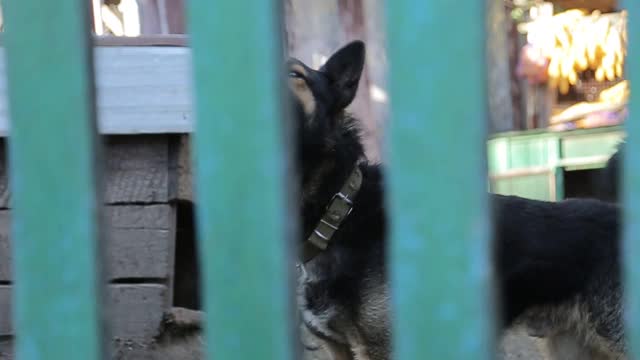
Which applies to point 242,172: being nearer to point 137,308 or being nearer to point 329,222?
point 329,222

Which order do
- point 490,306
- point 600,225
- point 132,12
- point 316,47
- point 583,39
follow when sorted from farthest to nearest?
1. point 583,39
2. point 316,47
3. point 132,12
4. point 600,225
5. point 490,306

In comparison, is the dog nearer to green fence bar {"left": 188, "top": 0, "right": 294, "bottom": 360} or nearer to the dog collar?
the dog collar

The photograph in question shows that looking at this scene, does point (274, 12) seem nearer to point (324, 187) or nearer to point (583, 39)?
point (324, 187)

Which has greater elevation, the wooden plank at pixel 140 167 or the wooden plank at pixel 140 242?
the wooden plank at pixel 140 167

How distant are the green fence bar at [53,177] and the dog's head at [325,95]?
2.17 meters

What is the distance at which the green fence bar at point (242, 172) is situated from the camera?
3.35ft

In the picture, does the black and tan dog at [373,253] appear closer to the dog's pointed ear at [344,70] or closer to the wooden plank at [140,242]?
the dog's pointed ear at [344,70]

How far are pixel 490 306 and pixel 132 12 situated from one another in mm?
4069

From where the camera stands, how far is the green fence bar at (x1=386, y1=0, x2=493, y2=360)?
979mm

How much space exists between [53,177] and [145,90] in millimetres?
2771

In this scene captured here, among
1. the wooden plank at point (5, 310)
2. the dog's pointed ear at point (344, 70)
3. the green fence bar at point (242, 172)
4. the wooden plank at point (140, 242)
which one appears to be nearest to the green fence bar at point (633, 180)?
the green fence bar at point (242, 172)

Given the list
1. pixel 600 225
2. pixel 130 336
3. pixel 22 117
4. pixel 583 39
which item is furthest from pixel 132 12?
pixel 583 39

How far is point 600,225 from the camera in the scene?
3295 mm

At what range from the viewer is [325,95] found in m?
3.34
